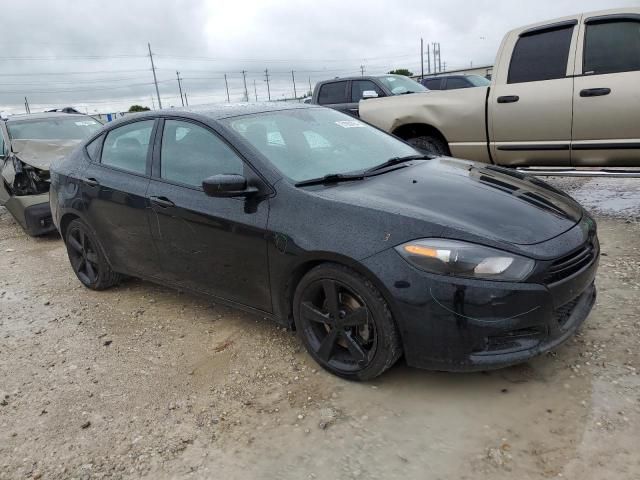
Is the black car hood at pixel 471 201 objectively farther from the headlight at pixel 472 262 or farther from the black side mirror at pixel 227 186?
the black side mirror at pixel 227 186

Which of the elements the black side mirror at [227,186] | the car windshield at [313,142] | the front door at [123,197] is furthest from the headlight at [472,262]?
the front door at [123,197]

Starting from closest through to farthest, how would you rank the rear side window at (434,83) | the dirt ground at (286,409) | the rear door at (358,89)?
the dirt ground at (286,409) < the rear door at (358,89) < the rear side window at (434,83)

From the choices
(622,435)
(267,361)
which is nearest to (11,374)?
(267,361)

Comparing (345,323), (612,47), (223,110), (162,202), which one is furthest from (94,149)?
(612,47)

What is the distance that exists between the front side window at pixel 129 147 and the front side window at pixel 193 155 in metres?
0.24

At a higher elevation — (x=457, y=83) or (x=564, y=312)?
(x=457, y=83)

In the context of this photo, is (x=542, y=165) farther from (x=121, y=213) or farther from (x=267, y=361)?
(x=121, y=213)

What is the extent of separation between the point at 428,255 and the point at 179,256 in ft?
6.15

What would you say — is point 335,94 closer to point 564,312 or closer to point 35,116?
point 35,116

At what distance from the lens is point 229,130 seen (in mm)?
3430

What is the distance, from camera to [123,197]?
4.00m

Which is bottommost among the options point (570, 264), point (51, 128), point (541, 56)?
point (570, 264)

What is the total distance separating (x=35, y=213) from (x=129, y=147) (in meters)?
3.26

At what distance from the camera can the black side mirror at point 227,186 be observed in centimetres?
308
